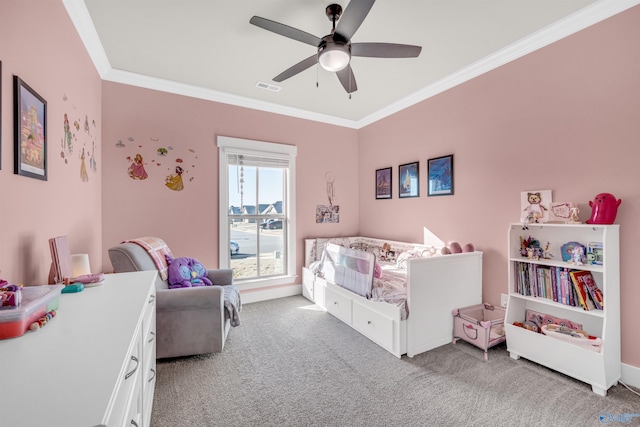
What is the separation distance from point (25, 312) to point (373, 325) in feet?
7.80

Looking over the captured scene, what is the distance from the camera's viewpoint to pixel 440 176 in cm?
327

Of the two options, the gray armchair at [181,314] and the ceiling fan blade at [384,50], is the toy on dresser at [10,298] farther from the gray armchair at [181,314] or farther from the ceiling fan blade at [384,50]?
the ceiling fan blade at [384,50]

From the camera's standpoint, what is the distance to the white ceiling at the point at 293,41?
2.05 metres

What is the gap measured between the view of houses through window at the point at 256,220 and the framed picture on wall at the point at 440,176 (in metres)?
2.02

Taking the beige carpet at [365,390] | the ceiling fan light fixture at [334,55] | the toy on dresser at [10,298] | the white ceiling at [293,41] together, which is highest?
the white ceiling at [293,41]

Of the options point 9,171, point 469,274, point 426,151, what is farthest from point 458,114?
point 9,171

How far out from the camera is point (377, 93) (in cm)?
352

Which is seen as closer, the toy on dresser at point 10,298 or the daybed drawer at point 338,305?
the toy on dresser at point 10,298

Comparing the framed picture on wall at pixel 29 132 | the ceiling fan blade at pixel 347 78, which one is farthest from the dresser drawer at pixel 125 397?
the ceiling fan blade at pixel 347 78

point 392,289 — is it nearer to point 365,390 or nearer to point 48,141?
point 365,390

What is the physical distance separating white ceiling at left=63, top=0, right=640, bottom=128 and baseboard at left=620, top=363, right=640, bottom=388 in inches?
101

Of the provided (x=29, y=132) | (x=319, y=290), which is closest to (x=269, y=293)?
(x=319, y=290)

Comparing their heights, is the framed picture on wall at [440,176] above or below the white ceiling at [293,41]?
below

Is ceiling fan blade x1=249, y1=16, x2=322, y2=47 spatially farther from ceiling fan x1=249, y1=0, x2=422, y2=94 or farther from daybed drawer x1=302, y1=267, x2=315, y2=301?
daybed drawer x1=302, y1=267, x2=315, y2=301
